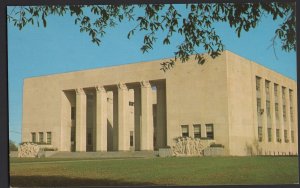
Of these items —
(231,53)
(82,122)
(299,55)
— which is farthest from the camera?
(82,122)

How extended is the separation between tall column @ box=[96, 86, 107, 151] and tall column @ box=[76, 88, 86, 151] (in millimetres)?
2734

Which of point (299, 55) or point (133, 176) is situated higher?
point (299, 55)

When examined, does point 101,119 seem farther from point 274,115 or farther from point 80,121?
point 274,115

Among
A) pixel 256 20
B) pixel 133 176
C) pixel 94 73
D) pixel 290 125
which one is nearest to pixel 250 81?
pixel 290 125

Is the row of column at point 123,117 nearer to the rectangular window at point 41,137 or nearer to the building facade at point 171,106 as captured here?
the building facade at point 171,106

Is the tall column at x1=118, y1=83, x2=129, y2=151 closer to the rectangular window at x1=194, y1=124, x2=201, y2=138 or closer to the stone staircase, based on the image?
the stone staircase

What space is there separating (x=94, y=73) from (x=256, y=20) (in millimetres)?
51538

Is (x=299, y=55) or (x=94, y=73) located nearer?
(x=299, y=55)

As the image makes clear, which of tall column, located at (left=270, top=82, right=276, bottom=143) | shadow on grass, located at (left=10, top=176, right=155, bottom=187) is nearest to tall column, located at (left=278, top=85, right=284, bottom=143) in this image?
tall column, located at (left=270, top=82, right=276, bottom=143)

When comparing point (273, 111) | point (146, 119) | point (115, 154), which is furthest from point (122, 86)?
point (273, 111)

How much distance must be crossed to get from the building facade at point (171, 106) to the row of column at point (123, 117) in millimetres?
121

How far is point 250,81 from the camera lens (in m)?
55.2

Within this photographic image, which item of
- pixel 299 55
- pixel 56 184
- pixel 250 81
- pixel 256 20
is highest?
pixel 250 81

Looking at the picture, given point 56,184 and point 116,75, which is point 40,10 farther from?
point 116,75
